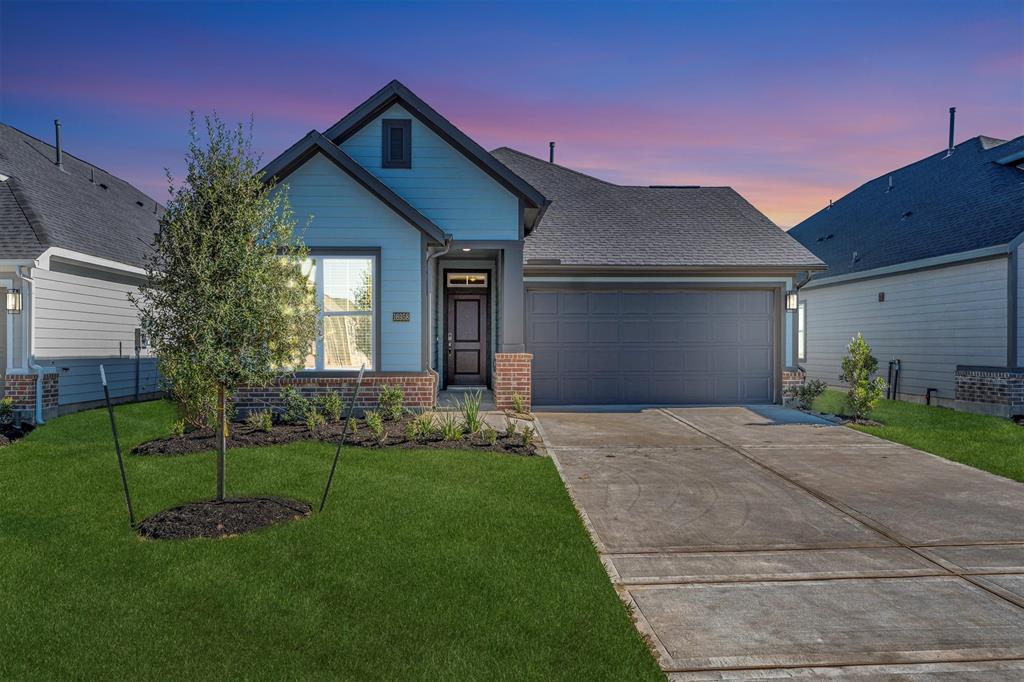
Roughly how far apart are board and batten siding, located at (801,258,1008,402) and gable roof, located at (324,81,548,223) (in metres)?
10.2

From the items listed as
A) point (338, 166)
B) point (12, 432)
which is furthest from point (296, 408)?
point (12, 432)

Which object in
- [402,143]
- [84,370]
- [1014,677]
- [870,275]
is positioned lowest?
[1014,677]

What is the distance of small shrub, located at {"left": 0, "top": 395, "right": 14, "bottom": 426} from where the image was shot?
11438 mm

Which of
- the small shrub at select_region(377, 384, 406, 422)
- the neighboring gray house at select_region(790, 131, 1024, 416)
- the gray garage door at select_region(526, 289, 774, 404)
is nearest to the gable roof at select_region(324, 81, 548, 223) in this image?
the gray garage door at select_region(526, 289, 774, 404)

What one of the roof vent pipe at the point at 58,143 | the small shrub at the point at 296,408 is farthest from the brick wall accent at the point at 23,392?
the roof vent pipe at the point at 58,143

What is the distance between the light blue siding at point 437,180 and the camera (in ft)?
43.4

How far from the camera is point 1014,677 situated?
3.53 meters

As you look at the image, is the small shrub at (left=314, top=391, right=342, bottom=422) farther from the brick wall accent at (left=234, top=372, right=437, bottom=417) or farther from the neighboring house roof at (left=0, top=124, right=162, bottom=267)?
the neighboring house roof at (left=0, top=124, right=162, bottom=267)

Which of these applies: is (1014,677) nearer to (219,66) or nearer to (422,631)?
(422,631)

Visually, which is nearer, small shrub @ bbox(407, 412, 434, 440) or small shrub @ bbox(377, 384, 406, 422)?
small shrub @ bbox(407, 412, 434, 440)

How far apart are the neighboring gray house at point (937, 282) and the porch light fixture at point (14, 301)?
2007 centimetres

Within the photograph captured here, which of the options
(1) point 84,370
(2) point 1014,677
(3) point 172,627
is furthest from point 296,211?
(2) point 1014,677

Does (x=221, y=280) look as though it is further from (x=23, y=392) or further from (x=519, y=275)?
(x=23, y=392)

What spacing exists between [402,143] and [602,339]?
246 inches
